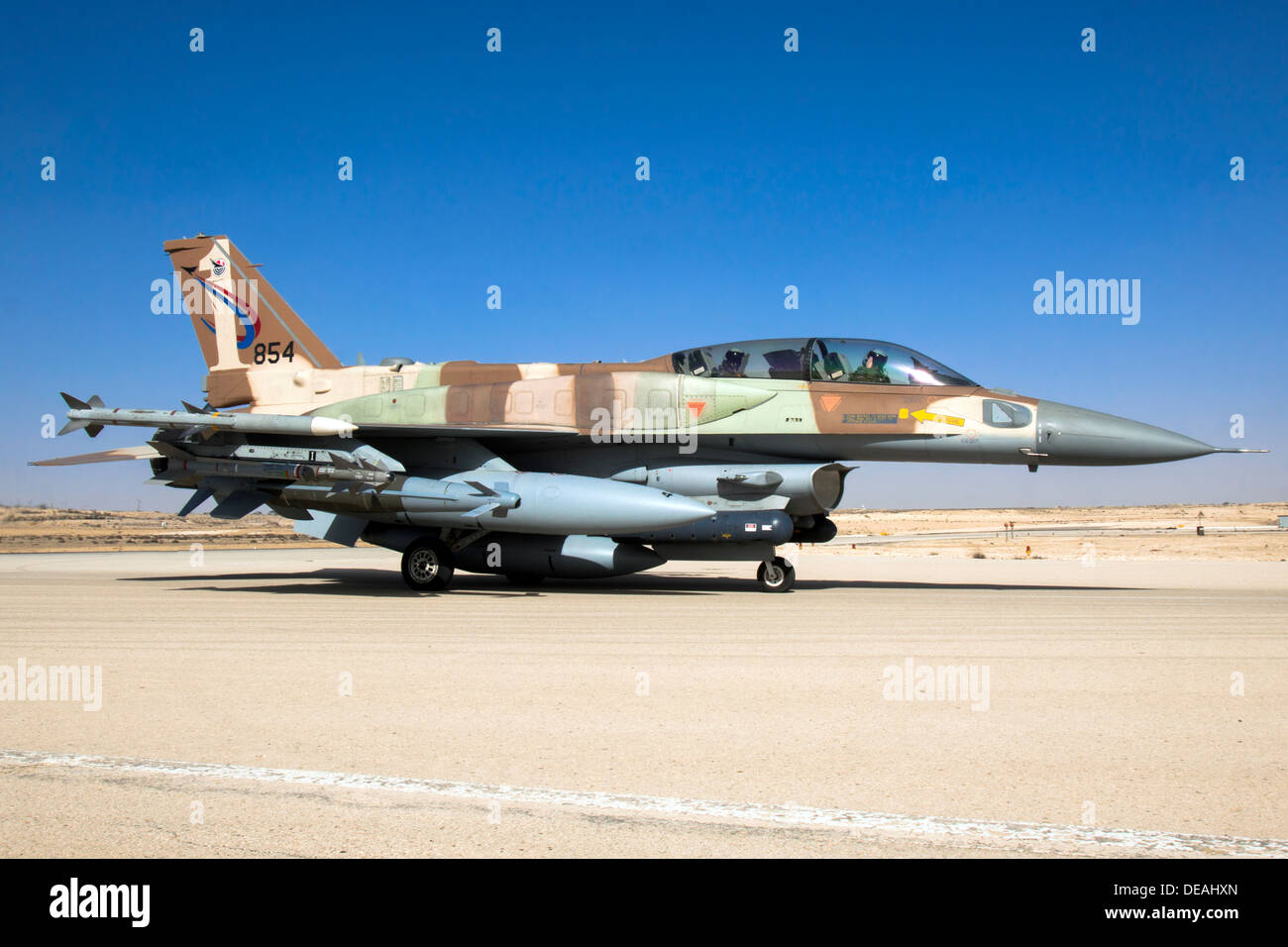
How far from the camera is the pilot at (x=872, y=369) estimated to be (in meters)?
13.3

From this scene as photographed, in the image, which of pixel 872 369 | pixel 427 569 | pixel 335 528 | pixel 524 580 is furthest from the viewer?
pixel 524 580

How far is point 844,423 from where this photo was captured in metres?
13.2

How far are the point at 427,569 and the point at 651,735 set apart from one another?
10.0 metres

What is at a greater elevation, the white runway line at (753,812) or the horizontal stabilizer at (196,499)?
the horizontal stabilizer at (196,499)

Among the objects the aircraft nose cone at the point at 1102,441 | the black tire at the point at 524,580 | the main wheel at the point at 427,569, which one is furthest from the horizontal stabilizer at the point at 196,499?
the aircraft nose cone at the point at 1102,441

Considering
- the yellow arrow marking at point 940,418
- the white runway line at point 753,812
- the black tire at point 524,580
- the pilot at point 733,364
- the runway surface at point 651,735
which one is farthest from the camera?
the black tire at point 524,580

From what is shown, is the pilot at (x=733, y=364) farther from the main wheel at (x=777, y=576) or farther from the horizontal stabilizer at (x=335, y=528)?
the horizontal stabilizer at (x=335, y=528)

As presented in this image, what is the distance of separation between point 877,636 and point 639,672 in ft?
9.66

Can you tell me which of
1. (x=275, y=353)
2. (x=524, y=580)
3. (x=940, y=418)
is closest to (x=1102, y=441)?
(x=940, y=418)

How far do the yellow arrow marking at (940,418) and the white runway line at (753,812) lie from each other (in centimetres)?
997

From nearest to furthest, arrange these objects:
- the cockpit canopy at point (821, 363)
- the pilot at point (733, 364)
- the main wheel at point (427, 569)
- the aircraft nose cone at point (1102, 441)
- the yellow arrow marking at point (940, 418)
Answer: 1. the aircraft nose cone at point (1102, 441)
2. the yellow arrow marking at point (940, 418)
3. the cockpit canopy at point (821, 363)
4. the pilot at point (733, 364)
5. the main wheel at point (427, 569)

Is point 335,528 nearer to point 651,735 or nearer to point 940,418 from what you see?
point 940,418

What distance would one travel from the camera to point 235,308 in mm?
16969
